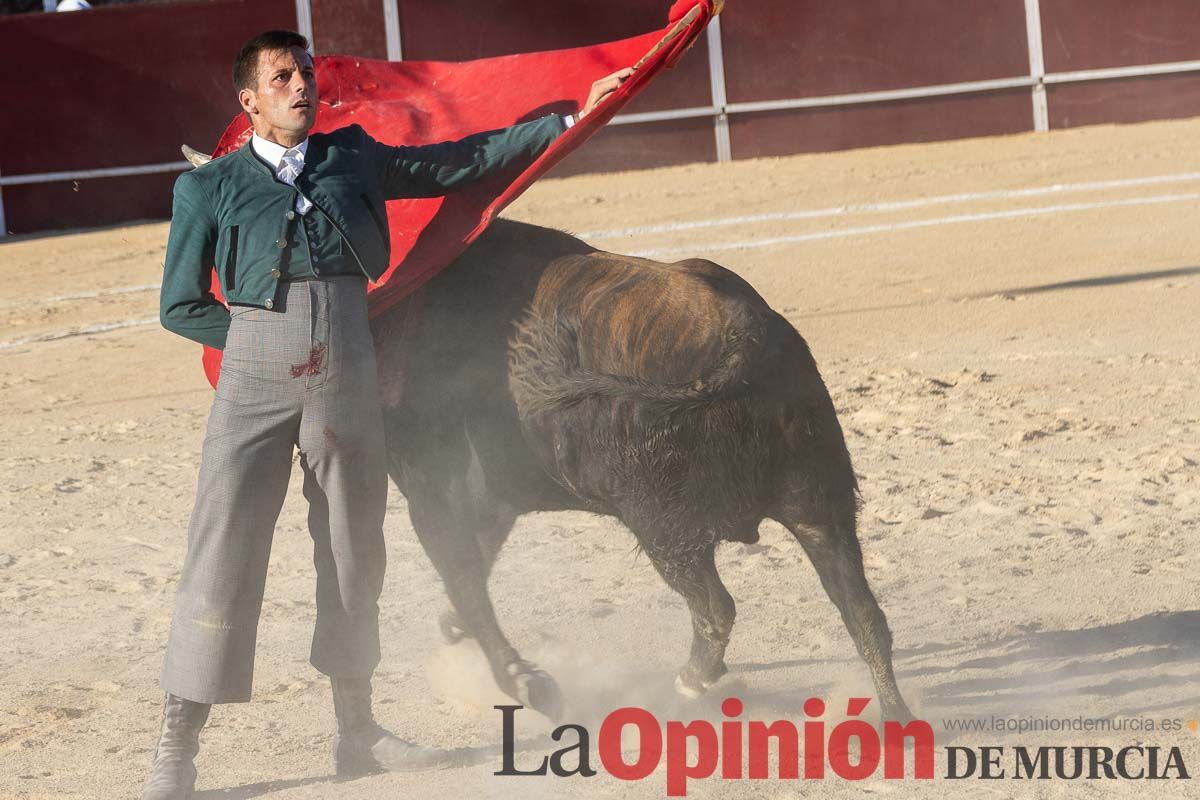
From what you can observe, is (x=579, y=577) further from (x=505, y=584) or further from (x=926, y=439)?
(x=926, y=439)

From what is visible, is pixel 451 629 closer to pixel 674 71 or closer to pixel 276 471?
pixel 276 471

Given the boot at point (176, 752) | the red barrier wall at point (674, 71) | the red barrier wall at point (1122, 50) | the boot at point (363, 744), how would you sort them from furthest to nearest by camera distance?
the red barrier wall at point (1122, 50)
the red barrier wall at point (674, 71)
the boot at point (363, 744)
the boot at point (176, 752)

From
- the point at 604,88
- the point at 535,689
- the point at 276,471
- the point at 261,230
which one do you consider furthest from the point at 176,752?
the point at 604,88

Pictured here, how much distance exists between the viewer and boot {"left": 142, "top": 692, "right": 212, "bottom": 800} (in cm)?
304

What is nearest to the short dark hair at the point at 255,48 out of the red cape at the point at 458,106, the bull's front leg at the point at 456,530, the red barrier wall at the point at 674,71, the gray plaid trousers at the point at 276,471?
the gray plaid trousers at the point at 276,471

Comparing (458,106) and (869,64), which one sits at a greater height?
(869,64)

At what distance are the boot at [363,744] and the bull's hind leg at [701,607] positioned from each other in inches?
24.6

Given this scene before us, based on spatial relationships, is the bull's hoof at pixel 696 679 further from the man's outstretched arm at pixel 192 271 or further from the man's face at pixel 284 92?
the man's face at pixel 284 92

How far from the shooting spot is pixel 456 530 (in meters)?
3.44

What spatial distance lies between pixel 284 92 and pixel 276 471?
0.73 meters

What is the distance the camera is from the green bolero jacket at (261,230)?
2910 mm

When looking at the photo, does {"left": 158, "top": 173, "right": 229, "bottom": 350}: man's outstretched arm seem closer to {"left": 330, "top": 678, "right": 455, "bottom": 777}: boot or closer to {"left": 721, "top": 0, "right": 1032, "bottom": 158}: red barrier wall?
{"left": 330, "top": 678, "right": 455, "bottom": 777}: boot

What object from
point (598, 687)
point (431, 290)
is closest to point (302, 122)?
point (431, 290)

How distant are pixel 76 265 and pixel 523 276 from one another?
7224 mm
